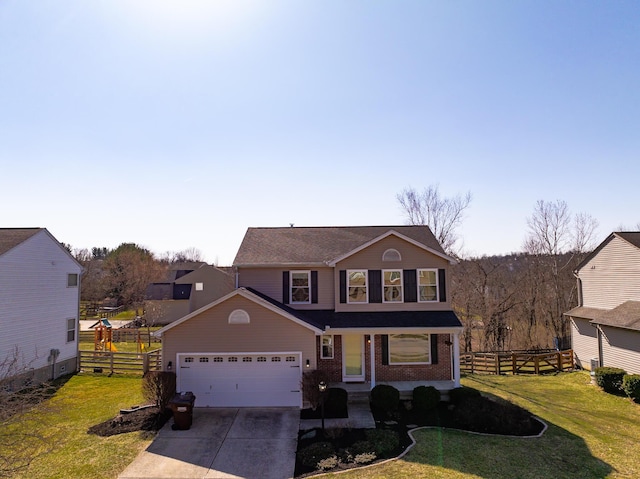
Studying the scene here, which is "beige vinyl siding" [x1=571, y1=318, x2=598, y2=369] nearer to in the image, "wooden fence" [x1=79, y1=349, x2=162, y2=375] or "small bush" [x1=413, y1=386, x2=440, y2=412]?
"small bush" [x1=413, y1=386, x2=440, y2=412]

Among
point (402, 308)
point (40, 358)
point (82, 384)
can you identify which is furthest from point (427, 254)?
point (40, 358)

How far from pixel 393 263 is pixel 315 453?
29.9 ft

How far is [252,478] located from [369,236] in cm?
1340

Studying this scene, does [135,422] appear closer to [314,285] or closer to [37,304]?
[314,285]

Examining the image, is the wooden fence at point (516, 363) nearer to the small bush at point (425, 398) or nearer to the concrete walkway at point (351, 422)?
the small bush at point (425, 398)

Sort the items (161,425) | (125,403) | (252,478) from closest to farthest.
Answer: (252,478) → (161,425) → (125,403)

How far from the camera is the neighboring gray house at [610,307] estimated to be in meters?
18.7

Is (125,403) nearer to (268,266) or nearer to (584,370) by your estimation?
(268,266)

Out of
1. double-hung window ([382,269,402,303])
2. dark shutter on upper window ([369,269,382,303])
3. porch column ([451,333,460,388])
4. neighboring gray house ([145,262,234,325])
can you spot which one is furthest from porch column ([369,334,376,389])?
neighboring gray house ([145,262,234,325])

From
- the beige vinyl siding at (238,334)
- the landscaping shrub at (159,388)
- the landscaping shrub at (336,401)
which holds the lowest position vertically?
the landscaping shrub at (336,401)

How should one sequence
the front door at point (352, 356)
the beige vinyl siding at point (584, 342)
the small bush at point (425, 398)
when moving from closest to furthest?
the small bush at point (425, 398) < the front door at point (352, 356) < the beige vinyl siding at point (584, 342)

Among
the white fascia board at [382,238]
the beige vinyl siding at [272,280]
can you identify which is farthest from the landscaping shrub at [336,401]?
the white fascia board at [382,238]

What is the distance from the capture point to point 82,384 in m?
19.1

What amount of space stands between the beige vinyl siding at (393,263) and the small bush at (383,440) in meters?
6.07
